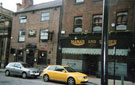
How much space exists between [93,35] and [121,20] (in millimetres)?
3268

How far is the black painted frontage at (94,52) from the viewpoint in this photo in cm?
1288

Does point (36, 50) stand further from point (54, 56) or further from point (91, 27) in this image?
point (91, 27)

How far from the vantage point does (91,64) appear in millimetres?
15242

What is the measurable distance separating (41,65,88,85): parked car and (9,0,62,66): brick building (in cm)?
556

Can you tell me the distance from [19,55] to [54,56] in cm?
688

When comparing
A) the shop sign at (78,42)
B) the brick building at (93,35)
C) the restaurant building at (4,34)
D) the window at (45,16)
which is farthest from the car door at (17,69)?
the restaurant building at (4,34)

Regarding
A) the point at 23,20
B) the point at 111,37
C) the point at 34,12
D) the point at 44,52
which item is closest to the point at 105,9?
the point at 111,37

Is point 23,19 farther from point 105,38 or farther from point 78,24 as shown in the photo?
point 105,38

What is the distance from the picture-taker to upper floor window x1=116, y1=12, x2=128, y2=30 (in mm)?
13641

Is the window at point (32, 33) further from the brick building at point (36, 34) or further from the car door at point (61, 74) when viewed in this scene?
the car door at point (61, 74)

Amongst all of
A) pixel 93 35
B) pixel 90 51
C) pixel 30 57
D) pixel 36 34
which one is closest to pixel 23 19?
pixel 36 34

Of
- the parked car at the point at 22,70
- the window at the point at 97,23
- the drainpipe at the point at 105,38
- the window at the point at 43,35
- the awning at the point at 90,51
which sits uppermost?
the window at the point at 97,23

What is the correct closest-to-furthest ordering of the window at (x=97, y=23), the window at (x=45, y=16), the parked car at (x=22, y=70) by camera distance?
1. the parked car at (x=22, y=70)
2. the window at (x=97, y=23)
3. the window at (x=45, y=16)

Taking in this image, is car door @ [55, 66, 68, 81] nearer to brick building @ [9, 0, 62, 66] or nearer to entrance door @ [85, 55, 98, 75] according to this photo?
entrance door @ [85, 55, 98, 75]
